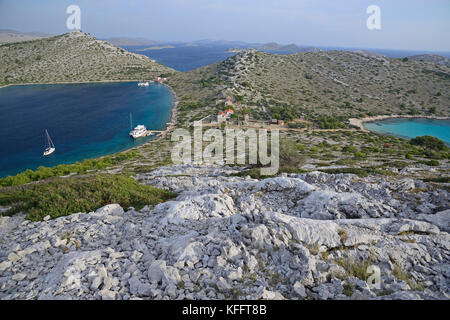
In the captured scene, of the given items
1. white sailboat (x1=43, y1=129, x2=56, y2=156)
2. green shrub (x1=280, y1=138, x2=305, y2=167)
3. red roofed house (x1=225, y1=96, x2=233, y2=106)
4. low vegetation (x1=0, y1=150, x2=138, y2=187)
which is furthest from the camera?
red roofed house (x1=225, y1=96, x2=233, y2=106)

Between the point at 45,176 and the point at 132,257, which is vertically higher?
the point at 132,257

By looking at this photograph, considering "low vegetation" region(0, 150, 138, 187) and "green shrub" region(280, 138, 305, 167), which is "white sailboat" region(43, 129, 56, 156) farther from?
"green shrub" region(280, 138, 305, 167)

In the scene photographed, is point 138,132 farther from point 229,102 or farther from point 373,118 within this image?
point 373,118

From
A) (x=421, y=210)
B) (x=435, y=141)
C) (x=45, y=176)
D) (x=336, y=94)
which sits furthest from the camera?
(x=336, y=94)

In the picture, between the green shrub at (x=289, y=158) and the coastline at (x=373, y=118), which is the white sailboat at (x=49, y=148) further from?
the coastline at (x=373, y=118)

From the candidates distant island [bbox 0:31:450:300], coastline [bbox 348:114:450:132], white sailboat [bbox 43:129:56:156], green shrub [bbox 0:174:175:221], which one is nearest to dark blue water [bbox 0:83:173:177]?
white sailboat [bbox 43:129:56:156]

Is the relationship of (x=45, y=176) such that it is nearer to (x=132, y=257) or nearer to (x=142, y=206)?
(x=142, y=206)

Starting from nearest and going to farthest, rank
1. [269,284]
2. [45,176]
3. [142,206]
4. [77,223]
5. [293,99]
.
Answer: [269,284] < [77,223] < [142,206] < [45,176] < [293,99]

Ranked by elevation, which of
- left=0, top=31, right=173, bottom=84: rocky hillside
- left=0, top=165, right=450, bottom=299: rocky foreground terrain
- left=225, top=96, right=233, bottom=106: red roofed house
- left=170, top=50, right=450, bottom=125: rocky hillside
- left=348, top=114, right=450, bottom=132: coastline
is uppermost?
left=0, top=31, right=173, bottom=84: rocky hillside

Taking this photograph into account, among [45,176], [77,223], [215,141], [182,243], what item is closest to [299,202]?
[182,243]
